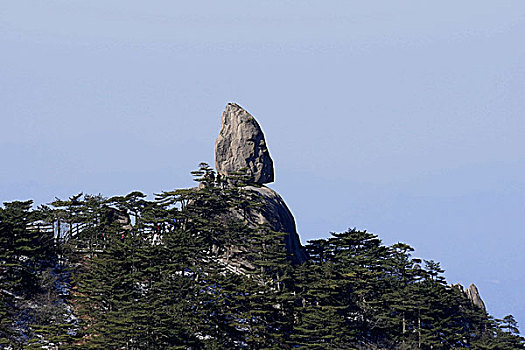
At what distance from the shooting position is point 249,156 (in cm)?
9294

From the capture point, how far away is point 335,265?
262 ft

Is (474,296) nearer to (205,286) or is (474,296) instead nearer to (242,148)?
(242,148)

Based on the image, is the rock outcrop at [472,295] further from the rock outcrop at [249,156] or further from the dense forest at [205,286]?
the rock outcrop at [249,156]

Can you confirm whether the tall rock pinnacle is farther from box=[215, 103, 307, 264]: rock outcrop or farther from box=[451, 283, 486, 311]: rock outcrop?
box=[451, 283, 486, 311]: rock outcrop

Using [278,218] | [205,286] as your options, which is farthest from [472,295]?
[205,286]

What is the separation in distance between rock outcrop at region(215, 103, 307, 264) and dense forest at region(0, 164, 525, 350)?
2672 mm

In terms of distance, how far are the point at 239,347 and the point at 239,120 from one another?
33.4 m

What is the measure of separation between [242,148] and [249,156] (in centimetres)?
132

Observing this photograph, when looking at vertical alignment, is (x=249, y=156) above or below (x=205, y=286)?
above

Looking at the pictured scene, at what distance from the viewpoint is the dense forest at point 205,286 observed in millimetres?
67625

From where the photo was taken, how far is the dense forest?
222 feet

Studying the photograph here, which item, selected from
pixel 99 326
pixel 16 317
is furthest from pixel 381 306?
pixel 16 317

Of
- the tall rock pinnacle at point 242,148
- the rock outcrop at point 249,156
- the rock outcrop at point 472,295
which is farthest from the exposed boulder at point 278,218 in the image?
the rock outcrop at point 472,295

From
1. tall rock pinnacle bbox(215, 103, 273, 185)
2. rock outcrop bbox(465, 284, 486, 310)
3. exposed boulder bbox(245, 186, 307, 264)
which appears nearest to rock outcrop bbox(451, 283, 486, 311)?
rock outcrop bbox(465, 284, 486, 310)
